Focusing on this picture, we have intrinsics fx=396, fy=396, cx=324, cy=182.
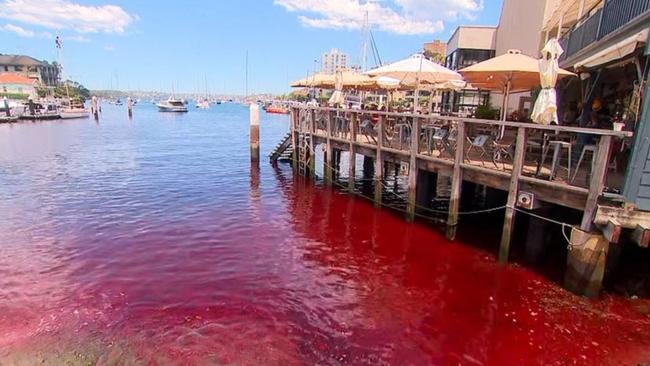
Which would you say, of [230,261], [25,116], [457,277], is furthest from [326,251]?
[25,116]

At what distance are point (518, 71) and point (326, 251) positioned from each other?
6.48 metres

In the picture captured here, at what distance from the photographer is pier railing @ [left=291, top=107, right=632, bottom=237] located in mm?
7102

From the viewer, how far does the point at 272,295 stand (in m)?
7.90

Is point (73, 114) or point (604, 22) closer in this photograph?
point (604, 22)

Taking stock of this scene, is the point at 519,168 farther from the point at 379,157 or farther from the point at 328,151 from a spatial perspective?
the point at 328,151

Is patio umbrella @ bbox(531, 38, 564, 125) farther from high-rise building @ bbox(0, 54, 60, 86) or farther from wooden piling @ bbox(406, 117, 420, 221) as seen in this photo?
high-rise building @ bbox(0, 54, 60, 86)

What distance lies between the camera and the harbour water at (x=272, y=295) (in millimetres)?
6145

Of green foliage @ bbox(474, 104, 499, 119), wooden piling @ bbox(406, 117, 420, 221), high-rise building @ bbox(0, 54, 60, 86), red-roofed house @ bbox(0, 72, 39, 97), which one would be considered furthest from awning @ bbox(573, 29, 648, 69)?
high-rise building @ bbox(0, 54, 60, 86)

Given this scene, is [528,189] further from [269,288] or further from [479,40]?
[479,40]

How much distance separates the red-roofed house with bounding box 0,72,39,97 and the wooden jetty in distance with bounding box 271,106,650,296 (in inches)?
3345

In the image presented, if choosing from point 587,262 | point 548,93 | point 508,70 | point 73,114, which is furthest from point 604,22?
point 73,114

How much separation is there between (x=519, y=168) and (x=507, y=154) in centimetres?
175

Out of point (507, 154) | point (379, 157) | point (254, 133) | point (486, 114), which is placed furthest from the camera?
point (254, 133)

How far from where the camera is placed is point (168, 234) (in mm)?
11219
